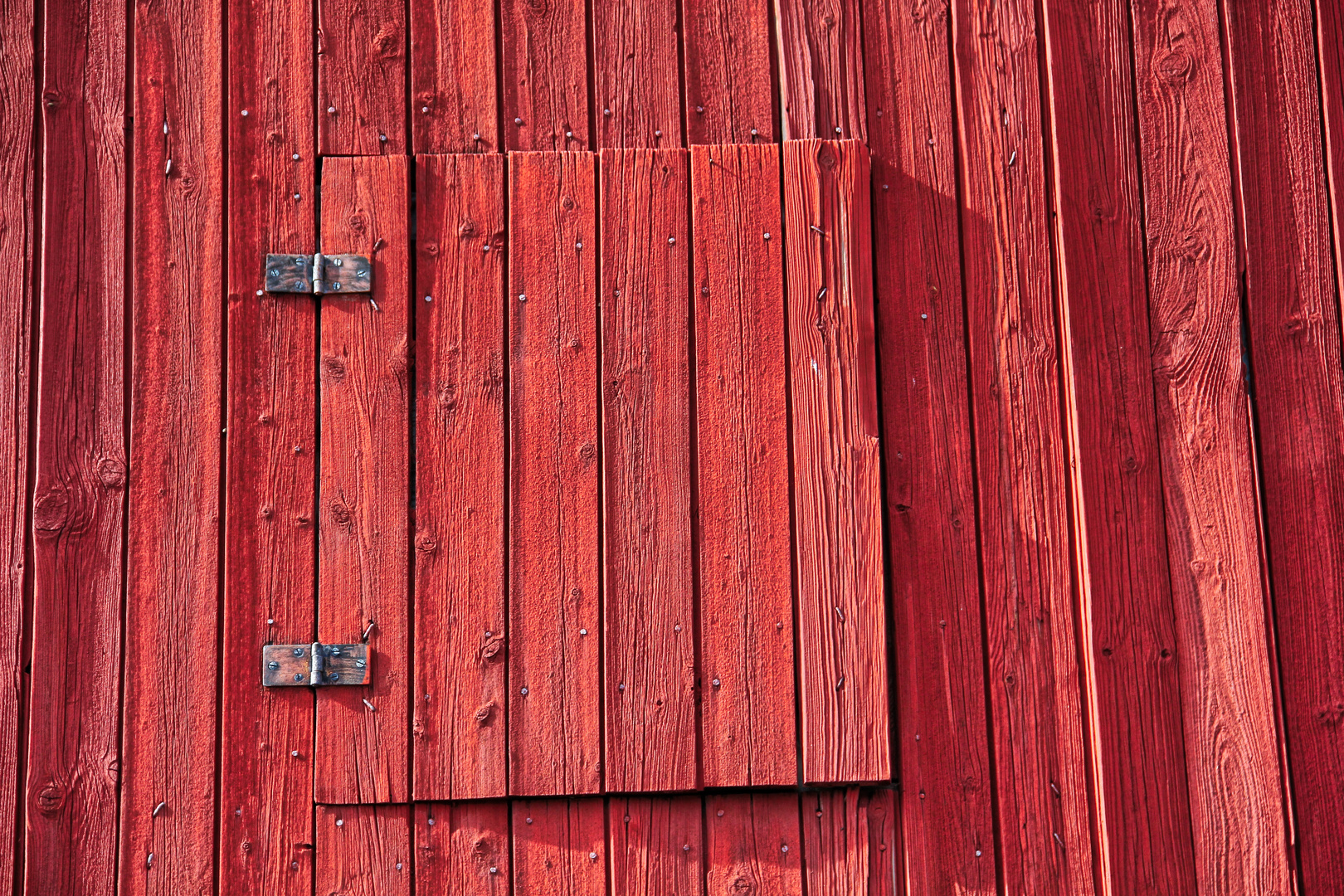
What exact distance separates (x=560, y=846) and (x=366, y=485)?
2.80 feet

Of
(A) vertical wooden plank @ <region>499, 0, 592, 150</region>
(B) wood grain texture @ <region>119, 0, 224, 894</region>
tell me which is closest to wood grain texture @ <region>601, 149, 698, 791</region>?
(A) vertical wooden plank @ <region>499, 0, 592, 150</region>

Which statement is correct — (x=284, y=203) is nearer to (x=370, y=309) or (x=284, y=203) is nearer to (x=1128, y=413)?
(x=370, y=309)

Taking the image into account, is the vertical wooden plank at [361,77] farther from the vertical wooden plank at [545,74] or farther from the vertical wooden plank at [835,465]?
the vertical wooden plank at [835,465]

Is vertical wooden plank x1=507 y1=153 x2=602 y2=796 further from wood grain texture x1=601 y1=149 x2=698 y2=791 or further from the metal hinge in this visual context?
the metal hinge

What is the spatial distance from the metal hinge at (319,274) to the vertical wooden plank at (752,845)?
52.2 inches

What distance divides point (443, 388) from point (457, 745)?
74 cm

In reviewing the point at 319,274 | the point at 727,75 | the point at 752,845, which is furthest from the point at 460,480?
the point at 727,75

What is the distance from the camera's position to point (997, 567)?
2.28 meters

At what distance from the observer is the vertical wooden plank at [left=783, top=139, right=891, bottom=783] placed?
7.16 ft

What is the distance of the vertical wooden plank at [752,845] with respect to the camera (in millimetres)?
2191

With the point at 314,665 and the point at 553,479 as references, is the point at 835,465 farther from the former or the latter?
the point at 314,665

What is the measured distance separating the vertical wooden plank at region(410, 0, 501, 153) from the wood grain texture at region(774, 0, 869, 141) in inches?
Answer: 25.7

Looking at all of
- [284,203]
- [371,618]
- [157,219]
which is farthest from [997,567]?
[157,219]

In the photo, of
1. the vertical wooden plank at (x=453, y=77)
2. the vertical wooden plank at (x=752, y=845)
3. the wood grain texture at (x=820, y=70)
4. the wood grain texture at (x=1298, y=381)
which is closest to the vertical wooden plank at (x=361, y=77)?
the vertical wooden plank at (x=453, y=77)
